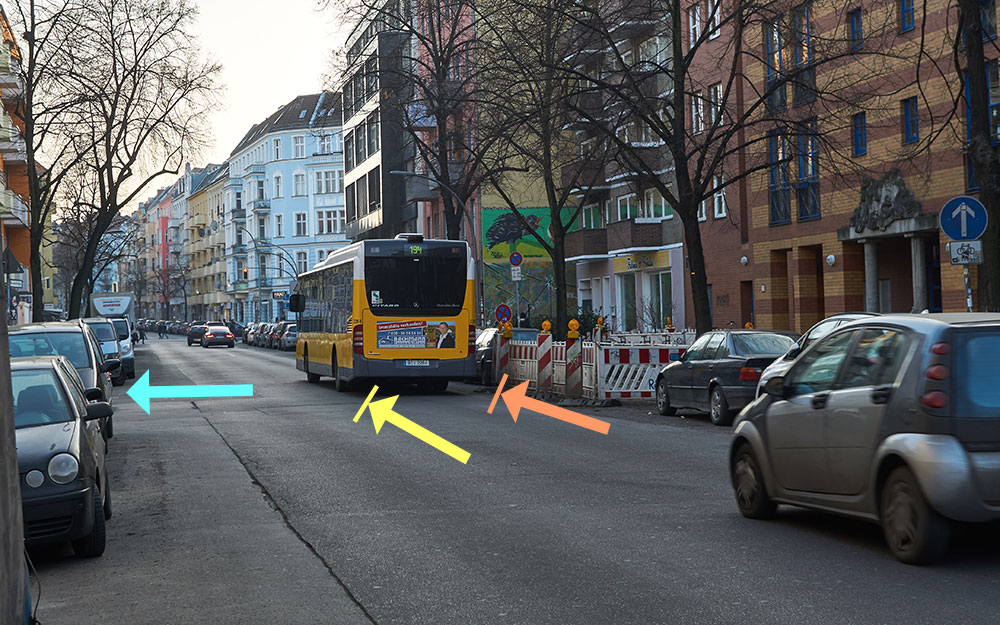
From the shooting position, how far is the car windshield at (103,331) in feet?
117

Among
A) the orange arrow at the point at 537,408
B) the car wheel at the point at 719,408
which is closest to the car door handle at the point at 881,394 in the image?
the orange arrow at the point at 537,408

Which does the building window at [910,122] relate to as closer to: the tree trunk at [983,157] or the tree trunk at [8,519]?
the tree trunk at [983,157]

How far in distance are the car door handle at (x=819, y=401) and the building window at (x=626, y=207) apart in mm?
40560

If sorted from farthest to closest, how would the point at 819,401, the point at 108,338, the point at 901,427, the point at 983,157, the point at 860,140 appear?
1. the point at 108,338
2. the point at 860,140
3. the point at 983,157
4. the point at 819,401
5. the point at 901,427

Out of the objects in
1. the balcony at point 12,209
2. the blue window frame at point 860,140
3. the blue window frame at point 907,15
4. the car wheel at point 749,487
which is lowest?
the car wheel at point 749,487

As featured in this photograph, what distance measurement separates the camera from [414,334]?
26000 millimetres

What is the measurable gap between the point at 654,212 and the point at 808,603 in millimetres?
42562

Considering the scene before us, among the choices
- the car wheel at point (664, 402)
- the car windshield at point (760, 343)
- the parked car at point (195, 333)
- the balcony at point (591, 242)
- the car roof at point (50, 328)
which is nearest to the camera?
the car windshield at point (760, 343)

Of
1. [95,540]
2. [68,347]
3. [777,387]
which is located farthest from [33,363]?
[68,347]

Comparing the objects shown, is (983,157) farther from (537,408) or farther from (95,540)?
(95,540)

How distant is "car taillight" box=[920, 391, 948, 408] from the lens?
7.29m

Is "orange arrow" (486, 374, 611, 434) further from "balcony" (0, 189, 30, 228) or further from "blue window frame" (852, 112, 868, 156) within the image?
"balcony" (0, 189, 30, 228)

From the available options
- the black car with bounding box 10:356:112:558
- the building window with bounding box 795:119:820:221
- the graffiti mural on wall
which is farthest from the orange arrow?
the graffiti mural on wall

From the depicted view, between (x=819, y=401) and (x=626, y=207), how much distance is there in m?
42.4
